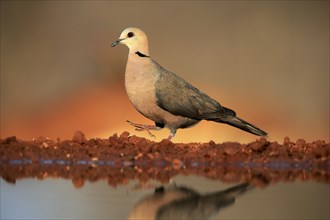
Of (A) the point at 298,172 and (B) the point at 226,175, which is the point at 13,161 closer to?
(B) the point at 226,175

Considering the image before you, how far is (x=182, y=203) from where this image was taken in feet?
11.8

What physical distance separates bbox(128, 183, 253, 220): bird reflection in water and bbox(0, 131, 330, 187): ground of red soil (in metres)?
0.44

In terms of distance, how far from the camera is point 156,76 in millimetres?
7605

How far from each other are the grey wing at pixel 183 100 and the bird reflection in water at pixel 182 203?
327cm

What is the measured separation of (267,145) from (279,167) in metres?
0.50

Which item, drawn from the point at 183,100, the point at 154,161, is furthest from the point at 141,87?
the point at 154,161

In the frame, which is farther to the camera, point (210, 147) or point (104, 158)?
point (210, 147)

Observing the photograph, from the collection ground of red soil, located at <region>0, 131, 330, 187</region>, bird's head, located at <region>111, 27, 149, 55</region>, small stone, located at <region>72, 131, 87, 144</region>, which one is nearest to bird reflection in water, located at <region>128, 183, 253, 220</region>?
ground of red soil, located at <region>0, 131, 330, 187</region>

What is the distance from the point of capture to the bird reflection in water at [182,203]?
3.24 m

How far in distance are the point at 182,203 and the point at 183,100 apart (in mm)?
4125

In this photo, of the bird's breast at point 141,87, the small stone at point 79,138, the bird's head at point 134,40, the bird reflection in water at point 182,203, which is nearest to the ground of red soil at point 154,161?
the small stone at point 79,138

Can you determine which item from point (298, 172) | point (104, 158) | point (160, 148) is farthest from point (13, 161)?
point (298, 172)

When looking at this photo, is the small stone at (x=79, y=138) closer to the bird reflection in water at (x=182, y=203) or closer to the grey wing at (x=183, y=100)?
the grey wing at (x=183, y=100)

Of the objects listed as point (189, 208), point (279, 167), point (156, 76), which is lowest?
point (189, 208)
